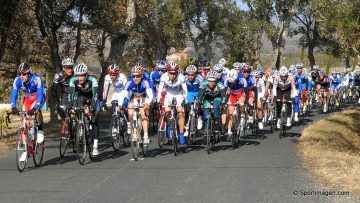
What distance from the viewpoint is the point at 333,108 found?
28531 millimetres

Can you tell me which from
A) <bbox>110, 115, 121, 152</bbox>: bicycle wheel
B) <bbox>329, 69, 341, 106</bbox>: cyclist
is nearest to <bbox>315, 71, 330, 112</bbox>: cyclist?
<bbox>329, 69, 341, 106</bbox>: cyclist

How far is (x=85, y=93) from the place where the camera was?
12.2 meters

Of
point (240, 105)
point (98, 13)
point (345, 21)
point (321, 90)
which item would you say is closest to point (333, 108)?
point (321, 90)

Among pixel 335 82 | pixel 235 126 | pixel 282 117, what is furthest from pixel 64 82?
pixel 335 82

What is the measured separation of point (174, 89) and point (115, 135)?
1.97 metres

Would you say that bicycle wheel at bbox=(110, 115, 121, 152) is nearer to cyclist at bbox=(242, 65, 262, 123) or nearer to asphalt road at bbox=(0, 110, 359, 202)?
asphalt road at bbox=(0, 110, 359, 202)

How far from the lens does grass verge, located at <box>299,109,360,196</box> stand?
9211mm

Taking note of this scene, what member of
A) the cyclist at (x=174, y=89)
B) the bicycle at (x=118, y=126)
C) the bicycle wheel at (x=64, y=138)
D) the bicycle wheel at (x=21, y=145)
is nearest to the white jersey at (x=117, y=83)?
the bicycle at (x=118, y=126)

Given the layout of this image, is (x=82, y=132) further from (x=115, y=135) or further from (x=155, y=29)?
(x=155, y=29)

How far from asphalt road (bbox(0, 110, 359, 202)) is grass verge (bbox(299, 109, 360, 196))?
304mm

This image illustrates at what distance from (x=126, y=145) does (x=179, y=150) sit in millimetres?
1845

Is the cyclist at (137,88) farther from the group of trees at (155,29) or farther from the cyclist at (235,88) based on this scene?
the group of trees at (155,29)

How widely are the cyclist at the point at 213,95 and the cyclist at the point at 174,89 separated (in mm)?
559

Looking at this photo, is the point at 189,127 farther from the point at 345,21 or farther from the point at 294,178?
the point at 345,21
